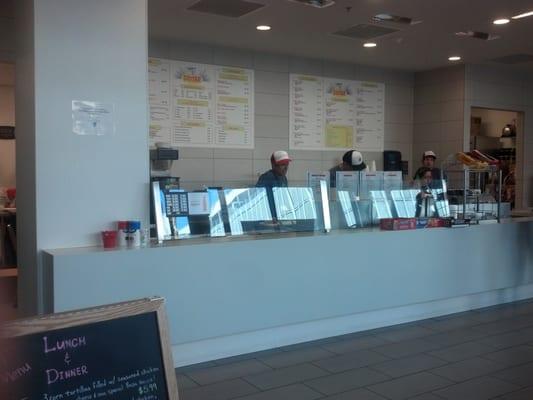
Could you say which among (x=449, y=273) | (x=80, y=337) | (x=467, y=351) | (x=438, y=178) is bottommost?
(x=467, y=351)

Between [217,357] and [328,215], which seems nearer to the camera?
[217,357]

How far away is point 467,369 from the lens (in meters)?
3.66

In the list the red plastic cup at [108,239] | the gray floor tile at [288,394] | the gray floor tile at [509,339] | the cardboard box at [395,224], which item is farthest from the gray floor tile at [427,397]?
the red plastic cup at [108,239]

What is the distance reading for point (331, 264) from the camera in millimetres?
4148

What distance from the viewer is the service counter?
329 cm

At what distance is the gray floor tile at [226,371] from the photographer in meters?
3.47

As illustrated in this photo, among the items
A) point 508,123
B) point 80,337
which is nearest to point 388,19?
point 80,337

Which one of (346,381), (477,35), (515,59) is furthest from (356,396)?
(515,59)

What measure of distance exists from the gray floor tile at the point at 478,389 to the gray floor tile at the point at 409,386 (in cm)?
7

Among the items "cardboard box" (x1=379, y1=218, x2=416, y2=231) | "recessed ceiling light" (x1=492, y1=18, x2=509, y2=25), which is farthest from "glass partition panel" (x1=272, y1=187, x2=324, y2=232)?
"recessed ceiling light" (x1=492, y1=18, x2=509, y2=25)

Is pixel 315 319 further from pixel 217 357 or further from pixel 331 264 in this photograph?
pixel 217 357

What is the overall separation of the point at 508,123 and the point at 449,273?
6.00 m

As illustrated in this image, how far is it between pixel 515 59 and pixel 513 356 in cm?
469

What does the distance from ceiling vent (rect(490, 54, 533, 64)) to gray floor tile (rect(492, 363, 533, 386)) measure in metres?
4.65
